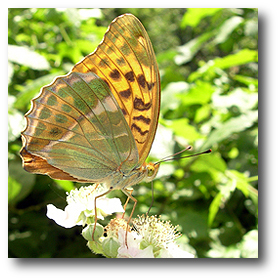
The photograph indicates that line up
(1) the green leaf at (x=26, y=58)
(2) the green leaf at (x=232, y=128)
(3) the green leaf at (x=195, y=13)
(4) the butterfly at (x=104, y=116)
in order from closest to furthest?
(4) the butterfly at (x=104, y=116) → (2) the green leaf at (x=232, y=128) → (1) the green leaf at (x=26, y=58) → (3) the green leaf at (x=195, y=13)

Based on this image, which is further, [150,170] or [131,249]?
[150,170]

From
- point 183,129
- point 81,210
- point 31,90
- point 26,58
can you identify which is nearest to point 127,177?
point 81,210

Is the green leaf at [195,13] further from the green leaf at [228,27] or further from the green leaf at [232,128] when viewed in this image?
the green leaf at [232,128]

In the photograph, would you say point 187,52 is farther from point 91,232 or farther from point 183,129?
point 91,232

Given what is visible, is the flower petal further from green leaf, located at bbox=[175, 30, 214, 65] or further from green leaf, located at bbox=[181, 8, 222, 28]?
green leaf, located at bbox=[175, 30, 214, 65]

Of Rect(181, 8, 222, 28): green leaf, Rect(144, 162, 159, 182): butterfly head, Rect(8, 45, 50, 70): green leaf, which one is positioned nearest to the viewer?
Rect(144, 162, 159, 182): butterfly head

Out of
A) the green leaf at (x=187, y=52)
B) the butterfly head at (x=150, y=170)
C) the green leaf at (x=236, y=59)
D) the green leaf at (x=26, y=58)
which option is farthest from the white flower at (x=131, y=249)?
the green leaf at (x=187, y=52)

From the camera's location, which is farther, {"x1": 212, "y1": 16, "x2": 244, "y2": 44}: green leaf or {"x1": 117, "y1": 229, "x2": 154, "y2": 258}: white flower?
{"x1": 212, "y1": 16, "x2": 244, "y2": 44}: green leaf

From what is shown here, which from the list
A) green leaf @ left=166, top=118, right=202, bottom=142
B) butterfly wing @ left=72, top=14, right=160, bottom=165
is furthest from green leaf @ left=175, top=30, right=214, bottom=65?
butterfly wing @ left=72, top=14, right=160, bottom=165
